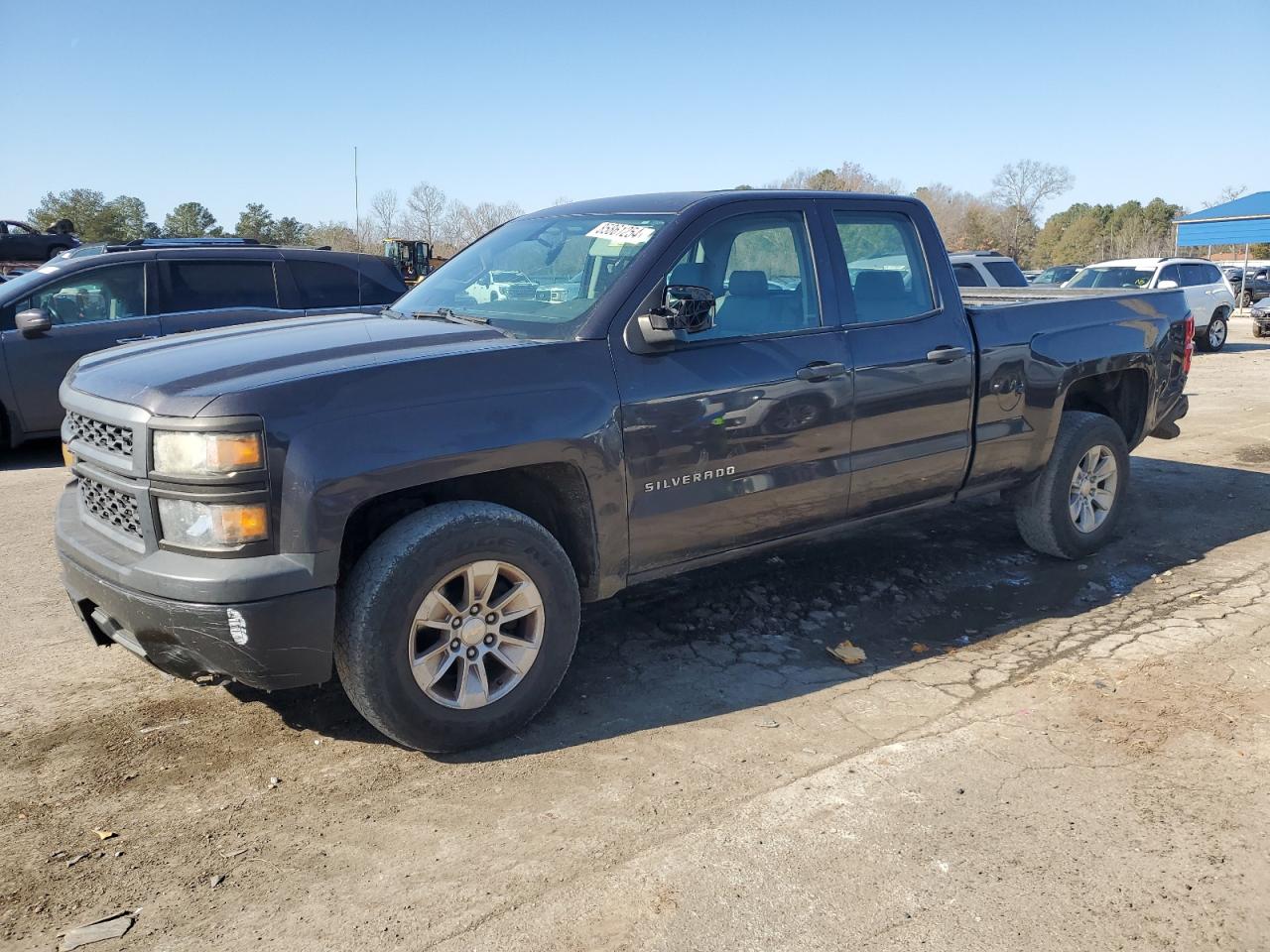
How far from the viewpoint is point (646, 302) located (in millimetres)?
3826

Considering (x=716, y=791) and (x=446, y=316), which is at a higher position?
(x=446, y=316)

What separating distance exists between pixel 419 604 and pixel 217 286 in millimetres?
6855

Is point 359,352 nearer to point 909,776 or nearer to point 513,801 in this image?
point 513,801

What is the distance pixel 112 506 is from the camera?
3.40 m

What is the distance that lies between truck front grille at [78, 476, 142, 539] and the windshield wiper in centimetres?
144

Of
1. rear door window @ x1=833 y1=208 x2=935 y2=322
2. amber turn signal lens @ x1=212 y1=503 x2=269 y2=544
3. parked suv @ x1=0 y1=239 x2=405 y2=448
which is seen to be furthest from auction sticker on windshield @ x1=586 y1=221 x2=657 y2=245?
parked suv @ x1=0 y1=239 x2=405 y2=448

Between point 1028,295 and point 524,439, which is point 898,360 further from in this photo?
point 1028,295

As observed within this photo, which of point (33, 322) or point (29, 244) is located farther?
point (29, 244)

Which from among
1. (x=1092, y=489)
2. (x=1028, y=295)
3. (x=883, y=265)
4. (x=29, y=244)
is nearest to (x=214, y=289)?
(x=883, y=265)

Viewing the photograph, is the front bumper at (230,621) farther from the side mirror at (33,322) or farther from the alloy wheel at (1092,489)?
the side mirror at (33,322)

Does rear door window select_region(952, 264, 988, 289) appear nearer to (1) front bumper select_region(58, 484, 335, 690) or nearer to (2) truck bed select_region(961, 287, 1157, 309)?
(2) truck bed select_region(961, 287, 1157, 309)

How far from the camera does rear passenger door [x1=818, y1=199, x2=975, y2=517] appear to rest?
14.6 feet

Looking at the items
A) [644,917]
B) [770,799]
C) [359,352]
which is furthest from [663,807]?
[359,352]

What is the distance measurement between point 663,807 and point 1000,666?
1.91 meters
